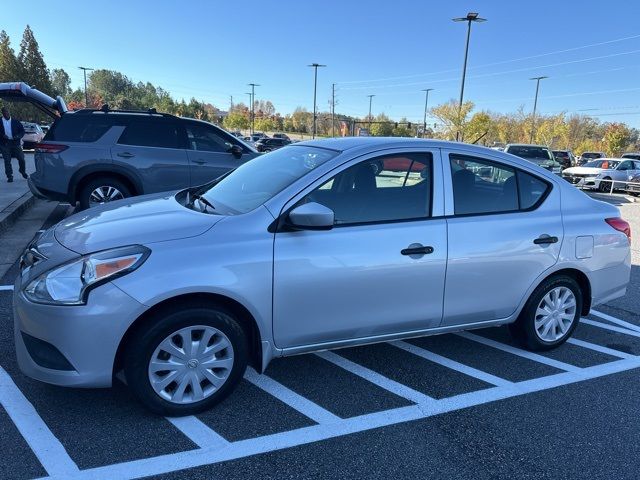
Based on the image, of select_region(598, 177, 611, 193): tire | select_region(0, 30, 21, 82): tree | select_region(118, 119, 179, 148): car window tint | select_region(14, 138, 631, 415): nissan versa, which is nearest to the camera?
select_region(14, 138, 631, 415): nissan versa

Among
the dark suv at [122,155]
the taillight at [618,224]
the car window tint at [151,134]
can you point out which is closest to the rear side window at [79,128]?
the dark suv at [122,155]

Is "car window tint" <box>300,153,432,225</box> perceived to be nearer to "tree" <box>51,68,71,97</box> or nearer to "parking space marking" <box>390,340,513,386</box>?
"parking space marking" <box>390,340,513,386</box>

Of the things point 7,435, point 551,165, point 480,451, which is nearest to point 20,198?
point 7,435

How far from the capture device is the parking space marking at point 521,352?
3.93 metres

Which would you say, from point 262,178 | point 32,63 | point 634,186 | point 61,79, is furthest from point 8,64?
point 61,79

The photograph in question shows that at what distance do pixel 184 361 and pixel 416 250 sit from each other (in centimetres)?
161

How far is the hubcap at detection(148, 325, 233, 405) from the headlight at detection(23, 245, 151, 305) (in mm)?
471

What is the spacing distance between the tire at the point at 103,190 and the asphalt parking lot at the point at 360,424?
13.2 ft

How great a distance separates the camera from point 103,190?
774cm

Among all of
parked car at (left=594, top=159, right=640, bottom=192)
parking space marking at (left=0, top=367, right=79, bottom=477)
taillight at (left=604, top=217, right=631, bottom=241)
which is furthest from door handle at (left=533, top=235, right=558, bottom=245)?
parked car at (left=594, top=159, right=640, bottom=192)

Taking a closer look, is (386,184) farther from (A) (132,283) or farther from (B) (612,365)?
(B) (612,365)

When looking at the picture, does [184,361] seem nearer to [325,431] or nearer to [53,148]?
[325,431]

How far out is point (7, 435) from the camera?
2711 mm

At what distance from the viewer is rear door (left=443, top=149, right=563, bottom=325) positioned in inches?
139
